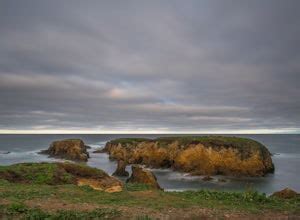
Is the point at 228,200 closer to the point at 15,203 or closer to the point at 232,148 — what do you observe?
the point at 15,203

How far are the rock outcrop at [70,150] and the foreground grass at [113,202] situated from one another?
67.1 m

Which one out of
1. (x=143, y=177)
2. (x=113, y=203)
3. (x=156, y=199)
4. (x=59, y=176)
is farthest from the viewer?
(x=143, y=177)

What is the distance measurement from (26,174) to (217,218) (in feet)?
52.2

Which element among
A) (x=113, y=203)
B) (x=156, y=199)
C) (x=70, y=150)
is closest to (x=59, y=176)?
(x=113, y=203)

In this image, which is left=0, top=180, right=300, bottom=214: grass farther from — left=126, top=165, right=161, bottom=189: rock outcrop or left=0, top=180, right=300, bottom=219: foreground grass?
left=126, top=165, right=161, bottom=189: rock outcrop

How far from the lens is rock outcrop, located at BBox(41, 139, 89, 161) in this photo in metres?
84.6

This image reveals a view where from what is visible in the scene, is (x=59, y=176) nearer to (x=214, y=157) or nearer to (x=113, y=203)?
(x=113, y=203)

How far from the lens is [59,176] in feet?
78.2

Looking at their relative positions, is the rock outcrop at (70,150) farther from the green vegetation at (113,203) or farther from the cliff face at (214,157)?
the green vegetation at (113,203)

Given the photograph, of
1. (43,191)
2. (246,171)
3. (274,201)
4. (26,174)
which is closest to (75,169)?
(26,174)

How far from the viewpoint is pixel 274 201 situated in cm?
1605

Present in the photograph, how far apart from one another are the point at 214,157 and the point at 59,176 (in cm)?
4188

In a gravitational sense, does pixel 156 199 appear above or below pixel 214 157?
below

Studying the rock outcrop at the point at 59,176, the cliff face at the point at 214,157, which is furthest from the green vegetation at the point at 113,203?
the cliff face at the point at 214,157
